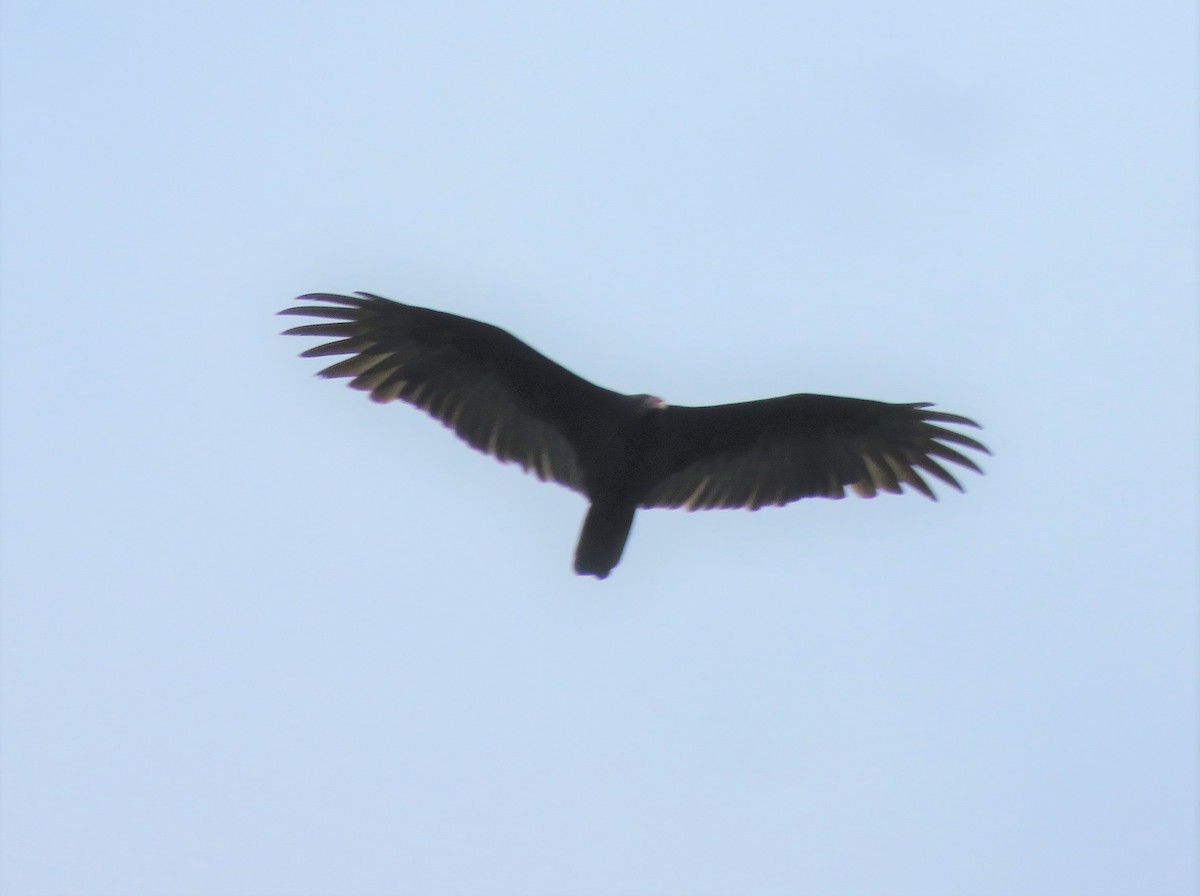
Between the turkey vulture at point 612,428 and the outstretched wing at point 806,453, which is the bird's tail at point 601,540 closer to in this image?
the turkey vulture at point 612,428

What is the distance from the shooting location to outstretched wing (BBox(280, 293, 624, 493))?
1098 cm

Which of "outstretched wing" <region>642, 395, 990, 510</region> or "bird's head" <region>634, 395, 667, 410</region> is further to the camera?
"outstretched wing" <region>642, 395, 990, 510</region>

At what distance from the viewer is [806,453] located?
11.9m

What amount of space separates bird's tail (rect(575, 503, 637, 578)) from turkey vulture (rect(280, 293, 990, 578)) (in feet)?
0.04

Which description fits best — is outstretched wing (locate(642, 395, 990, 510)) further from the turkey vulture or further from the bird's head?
the bird's head

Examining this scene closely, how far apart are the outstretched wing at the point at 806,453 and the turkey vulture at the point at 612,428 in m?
0.01

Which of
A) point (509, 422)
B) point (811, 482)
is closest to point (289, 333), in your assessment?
point (509, 422)

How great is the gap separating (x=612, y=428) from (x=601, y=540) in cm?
88

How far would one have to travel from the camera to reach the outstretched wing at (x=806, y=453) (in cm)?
1155

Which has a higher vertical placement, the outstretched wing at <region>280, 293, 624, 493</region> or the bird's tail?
the outstretched wing at <region>280, 293, 624, 493</region>

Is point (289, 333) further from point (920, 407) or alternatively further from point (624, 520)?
point (920, 407)

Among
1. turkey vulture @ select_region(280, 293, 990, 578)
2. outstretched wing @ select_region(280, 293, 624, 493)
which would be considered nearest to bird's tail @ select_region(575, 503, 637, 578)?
turkey vulture @ select_region(280, 293, 990, 578)

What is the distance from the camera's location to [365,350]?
36.7 feet

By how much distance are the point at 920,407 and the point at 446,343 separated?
3990 mm
